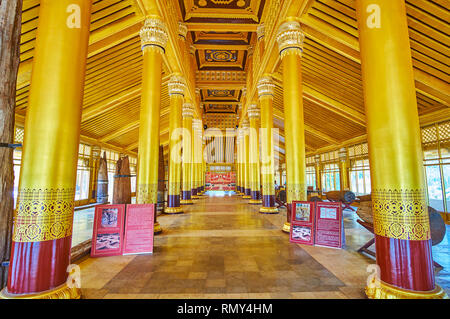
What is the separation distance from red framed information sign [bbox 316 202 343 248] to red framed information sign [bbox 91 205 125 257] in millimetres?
3425

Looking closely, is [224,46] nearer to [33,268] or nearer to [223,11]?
[223,11]

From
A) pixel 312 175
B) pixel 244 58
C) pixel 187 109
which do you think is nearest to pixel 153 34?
pixel 187 109

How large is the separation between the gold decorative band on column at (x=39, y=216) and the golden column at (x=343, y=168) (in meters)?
13.8

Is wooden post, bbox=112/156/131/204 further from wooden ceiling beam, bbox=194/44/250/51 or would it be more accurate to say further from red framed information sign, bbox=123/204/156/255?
wooden ceiling beam, bbox=194/44/250/51

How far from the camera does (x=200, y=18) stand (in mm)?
8883

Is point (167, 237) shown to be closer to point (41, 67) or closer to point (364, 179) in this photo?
point (41, 67)

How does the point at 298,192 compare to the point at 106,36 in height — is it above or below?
below

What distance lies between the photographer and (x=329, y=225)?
3828mm

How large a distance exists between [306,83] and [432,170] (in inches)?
214

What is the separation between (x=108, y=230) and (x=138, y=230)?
453 millimetres

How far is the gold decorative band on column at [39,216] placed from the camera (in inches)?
74.7

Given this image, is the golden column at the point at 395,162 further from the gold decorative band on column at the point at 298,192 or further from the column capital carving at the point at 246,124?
the column capital carving at the point at 246,124

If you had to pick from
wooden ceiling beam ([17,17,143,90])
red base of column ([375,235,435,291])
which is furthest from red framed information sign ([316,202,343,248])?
wooden ceiling beam ([17,17,143,90])

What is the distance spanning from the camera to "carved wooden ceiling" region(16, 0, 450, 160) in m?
5.01
